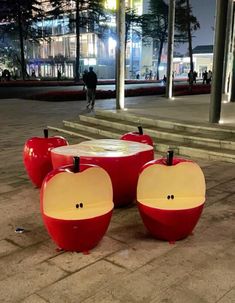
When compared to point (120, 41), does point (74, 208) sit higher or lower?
lower

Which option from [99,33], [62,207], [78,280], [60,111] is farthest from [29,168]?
[99,33]

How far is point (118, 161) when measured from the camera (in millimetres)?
4688

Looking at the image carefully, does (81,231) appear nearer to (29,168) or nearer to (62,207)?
(62,207)

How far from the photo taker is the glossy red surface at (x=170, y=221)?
3848mm

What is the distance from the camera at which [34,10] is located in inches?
1633

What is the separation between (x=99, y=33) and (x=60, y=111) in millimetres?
41014

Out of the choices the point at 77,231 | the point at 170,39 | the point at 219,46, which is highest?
the point at 170,39

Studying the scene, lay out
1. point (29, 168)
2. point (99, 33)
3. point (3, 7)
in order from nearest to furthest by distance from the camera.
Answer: point (29, 168)
point (3, 7)
point (99, 33)

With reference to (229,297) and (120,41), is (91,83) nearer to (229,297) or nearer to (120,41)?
(120,41)

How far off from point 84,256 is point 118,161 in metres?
1.39

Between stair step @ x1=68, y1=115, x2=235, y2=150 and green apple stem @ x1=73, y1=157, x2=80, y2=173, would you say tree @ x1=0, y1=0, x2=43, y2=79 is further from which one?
green apple stem @ x1=73, y1=157, x2=80, y2=173

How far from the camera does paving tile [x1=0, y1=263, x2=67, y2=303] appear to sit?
303cm

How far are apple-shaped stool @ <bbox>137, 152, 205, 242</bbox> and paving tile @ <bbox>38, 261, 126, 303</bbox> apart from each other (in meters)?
0.72

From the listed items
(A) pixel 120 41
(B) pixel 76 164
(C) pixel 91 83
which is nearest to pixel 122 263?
(B) pixel 76 164
